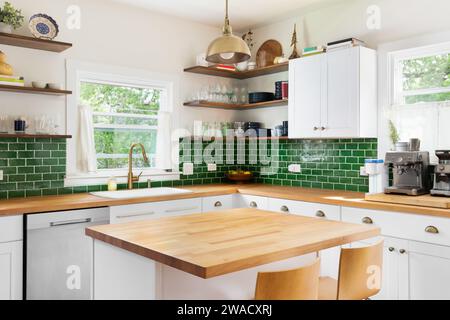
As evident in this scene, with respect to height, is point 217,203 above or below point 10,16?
below

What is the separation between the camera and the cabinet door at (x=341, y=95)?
12.5 feet

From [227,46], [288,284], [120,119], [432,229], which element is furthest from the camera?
[120,119]

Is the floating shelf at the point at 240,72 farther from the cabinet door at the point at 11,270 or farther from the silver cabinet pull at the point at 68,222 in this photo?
the cabinet door at the point at 11,270

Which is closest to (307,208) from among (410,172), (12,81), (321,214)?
(321,214)

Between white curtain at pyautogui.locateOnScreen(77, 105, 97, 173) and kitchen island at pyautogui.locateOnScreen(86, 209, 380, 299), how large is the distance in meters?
1.83

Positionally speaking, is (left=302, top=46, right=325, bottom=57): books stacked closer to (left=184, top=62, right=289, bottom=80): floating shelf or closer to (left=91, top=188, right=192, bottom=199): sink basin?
(left=184, top=62, right=289, bottom=80): floating shelf

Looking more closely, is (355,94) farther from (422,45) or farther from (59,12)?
(59,12)

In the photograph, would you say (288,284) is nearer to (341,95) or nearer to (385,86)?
(341,95)

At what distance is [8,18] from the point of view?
3473 mm

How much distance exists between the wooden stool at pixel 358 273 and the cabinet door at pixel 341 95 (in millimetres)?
1931

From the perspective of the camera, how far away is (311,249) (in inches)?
76.1

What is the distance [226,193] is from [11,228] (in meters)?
2.06
